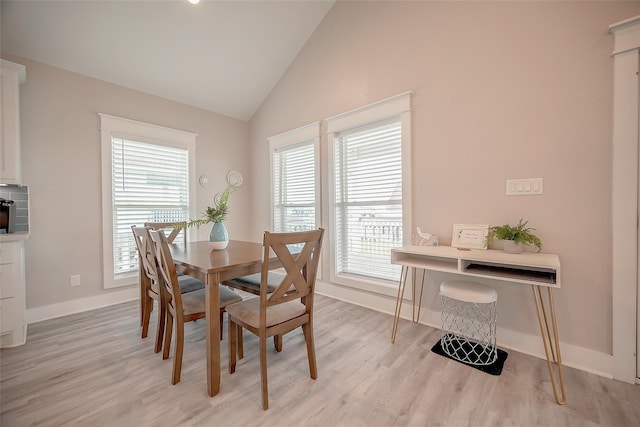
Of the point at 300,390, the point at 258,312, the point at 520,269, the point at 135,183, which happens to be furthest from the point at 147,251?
the point at 520,269

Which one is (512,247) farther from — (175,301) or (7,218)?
(7,218)

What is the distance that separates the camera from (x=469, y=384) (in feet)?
5.59

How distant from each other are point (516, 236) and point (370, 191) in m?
1.44

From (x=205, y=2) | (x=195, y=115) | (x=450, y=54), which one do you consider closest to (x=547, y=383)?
(x=450, y=54)

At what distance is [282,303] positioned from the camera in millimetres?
1706

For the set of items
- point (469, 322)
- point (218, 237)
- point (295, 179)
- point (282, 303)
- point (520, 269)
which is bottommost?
point (469, 322)

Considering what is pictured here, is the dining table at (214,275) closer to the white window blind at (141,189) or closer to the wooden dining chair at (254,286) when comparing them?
the wooden dining chair at (254,286)

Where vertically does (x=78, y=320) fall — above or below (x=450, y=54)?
below

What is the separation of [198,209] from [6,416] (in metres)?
2.73

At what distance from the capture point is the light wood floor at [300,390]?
1.44 m

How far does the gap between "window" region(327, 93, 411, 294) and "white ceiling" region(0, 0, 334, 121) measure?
52.7 inches

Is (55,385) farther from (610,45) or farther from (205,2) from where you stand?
(610,45)

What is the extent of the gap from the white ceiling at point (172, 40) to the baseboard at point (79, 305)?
2.52m

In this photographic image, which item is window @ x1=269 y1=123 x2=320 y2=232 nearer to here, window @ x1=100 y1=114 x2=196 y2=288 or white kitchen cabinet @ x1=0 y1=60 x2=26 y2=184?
window @ x1=100 y1=114 x2=196 y2=288
